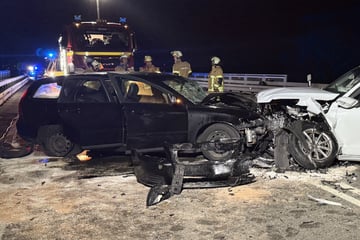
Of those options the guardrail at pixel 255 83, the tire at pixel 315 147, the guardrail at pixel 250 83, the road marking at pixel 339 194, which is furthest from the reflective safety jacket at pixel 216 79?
the guardrail at pixel 255 83

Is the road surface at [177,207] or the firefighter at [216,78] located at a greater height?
the firefighter at [216,78]

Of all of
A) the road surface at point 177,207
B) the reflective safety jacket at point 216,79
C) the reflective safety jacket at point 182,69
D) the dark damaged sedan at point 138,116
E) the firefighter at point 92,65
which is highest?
the firefighter at point 92,65

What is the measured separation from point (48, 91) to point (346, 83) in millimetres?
5120

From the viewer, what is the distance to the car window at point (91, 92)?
7.09 m

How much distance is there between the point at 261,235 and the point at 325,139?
2.63 metres

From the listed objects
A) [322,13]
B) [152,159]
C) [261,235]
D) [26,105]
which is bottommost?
[261,235]

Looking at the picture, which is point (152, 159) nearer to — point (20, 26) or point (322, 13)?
point (322, 13)

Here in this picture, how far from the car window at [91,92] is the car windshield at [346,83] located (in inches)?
149

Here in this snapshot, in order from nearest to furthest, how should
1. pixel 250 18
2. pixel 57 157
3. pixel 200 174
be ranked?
1. pixel 200 174
2. pixel 57 157
3. pixel 250 18

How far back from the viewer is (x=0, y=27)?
105 metres

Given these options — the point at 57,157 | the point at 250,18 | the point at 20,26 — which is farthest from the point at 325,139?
the point at 20,26

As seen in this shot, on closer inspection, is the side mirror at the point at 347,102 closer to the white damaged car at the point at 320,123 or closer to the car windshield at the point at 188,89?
the white damaged car at the point at 320,123

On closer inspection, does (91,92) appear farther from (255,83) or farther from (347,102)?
(255,83)

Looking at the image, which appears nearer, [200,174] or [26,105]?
[200,174]
